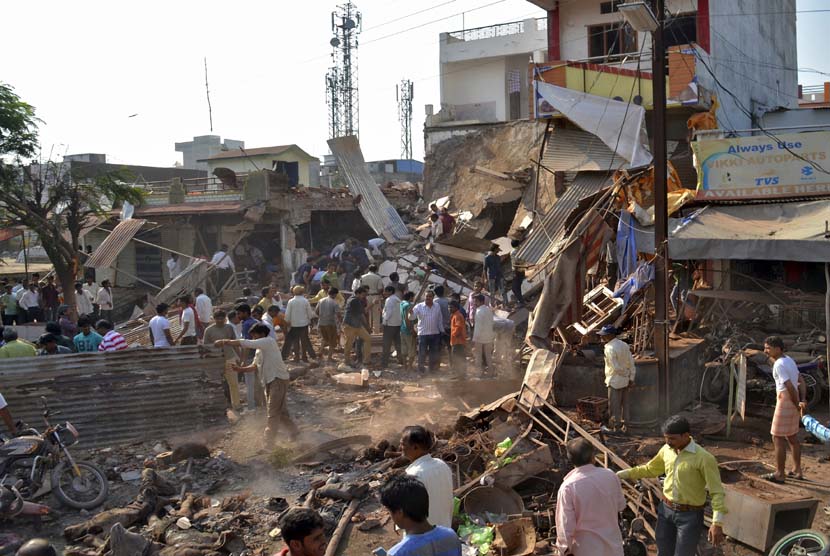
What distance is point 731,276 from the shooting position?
560 inches

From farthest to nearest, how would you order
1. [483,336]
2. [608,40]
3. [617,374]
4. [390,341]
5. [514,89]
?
[514,89] → [608,40] → [390,341] → [483,336] → [617,374]

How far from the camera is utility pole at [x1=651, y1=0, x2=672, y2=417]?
9.27 metres

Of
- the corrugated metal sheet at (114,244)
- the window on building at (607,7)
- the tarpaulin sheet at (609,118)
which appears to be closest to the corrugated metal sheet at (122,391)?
the tarpaulin sheet at (609,118)

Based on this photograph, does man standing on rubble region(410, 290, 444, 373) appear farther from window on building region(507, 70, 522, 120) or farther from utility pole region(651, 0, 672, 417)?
window on building region(507, 70, 522, 120)

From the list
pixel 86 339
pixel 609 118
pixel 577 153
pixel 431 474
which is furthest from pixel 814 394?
pixel 86 339

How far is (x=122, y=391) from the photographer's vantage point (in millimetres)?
10148

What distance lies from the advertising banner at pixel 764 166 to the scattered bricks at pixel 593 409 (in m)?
5.50

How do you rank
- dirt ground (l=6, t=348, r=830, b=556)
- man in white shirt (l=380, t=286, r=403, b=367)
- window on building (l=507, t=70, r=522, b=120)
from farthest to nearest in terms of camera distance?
window on building (l=507, t=70, r=522, b=120)
man in white shirt (l=380, t=286, r=403, b=367)
dirt ground (l=6, t=348, r=830, b=556)

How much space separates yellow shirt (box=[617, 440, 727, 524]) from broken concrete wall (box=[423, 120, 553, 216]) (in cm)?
1758

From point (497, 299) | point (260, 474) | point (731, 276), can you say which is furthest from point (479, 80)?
point (260, 474)

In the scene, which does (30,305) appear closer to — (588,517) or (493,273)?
(493,273)

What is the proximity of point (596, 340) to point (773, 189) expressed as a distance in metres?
4.54

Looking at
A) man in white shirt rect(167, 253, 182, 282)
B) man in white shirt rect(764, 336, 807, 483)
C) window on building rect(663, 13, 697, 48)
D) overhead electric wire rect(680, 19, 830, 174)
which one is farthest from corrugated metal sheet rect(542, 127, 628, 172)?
man in white shirt rect(167, 253, 182, 282)

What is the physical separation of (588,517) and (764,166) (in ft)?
35.3
